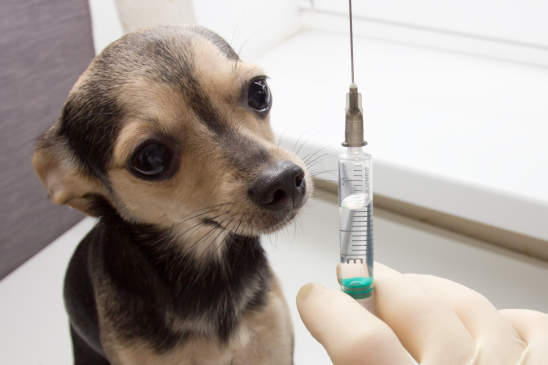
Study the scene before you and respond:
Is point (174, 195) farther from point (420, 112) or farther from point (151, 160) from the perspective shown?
point (420, 112)

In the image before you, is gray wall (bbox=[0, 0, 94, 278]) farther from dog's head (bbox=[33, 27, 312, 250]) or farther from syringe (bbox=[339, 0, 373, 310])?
syringe (bbox=[339, 0, 373, 310])

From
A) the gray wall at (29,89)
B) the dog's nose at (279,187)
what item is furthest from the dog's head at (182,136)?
the gray wall at (29,89)

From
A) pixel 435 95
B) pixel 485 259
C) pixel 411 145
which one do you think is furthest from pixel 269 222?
pixel 435 95

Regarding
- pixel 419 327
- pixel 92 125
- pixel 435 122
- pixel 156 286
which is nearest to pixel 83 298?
pixel 156 286

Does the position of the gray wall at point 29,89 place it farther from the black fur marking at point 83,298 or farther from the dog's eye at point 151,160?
the dog's eye at point 151,160

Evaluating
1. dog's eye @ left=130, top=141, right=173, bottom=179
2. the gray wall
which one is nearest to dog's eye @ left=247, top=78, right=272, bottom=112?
dog's eye @ left=130, top=141, right=173, bottom=179

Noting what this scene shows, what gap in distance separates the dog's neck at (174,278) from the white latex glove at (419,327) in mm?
292

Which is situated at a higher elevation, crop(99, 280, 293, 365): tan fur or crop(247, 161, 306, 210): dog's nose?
crop(247, 161, 306, 210): dog's nose

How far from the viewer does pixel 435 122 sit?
1.68 meters

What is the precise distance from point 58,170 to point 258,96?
388 millimetres

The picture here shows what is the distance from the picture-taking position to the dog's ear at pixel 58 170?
3.56 ft

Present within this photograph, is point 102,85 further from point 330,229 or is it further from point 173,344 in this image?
point 330,229

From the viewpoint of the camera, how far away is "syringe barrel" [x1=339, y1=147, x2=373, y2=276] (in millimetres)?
955

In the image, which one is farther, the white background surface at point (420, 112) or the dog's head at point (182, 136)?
the white background surface at point (420, 112)
